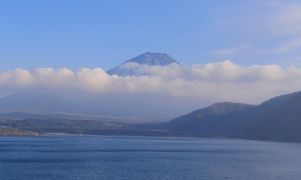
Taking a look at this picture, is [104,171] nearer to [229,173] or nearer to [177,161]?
[229,173]

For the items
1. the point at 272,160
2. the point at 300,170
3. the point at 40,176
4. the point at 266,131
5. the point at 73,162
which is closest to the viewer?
the point at 40,176

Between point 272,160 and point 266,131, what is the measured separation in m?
102

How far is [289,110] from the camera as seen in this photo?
18700cm

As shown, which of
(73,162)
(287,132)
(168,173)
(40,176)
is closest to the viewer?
(40,176)

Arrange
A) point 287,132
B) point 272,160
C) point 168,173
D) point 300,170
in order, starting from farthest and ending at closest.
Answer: point 287,132 → point 272,160 → point 300,170 → point 168,173

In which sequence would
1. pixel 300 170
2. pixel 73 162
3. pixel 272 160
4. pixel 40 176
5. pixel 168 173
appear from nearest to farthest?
pixel 40 176 → pixel 168 173 → pixel 300 170 → pixel 73 162 → pixel 272 160

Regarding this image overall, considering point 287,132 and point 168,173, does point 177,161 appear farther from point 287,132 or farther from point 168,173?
point 287,132

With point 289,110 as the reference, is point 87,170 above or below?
below

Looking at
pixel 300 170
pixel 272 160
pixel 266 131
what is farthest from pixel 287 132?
pixel 300 170

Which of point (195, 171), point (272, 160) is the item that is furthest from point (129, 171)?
point (272, 160)

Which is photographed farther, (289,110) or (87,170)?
(289,110)

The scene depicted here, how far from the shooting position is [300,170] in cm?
7075

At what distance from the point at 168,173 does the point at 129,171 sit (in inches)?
176

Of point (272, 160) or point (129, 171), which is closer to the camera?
point (129, 171)
